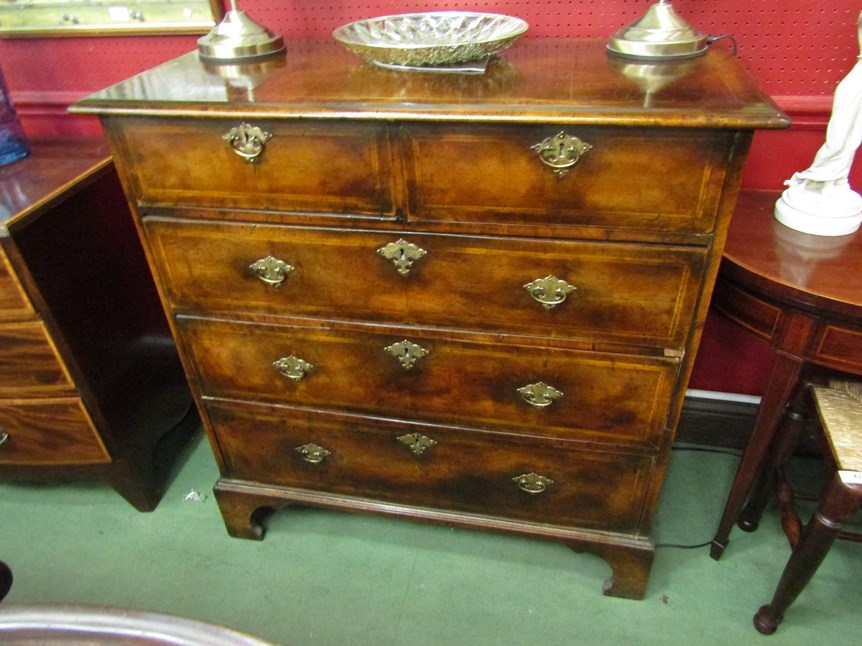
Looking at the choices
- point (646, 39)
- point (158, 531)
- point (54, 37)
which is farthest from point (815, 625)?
point (54, 37)

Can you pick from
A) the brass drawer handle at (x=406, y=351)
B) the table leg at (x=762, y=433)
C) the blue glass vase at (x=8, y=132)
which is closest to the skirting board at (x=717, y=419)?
the table leg at (x=762, y=433)

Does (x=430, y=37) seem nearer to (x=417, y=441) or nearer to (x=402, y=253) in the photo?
(x=402, y=253)

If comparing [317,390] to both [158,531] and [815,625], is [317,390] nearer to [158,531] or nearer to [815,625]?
[158,531]

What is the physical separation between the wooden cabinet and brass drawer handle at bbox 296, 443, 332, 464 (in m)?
0.59

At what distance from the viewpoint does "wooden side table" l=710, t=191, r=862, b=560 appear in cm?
119

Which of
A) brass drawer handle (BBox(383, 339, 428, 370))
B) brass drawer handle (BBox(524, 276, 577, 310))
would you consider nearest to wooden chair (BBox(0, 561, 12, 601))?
brass drawer handle (BBox(383, 339, 428, 370))

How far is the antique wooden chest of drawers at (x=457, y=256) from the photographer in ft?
3.51

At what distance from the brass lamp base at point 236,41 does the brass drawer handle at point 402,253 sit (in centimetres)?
59

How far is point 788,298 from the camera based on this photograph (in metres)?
1.22

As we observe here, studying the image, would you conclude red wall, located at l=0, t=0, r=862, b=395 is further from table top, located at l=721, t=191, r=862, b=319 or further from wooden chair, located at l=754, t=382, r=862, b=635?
wooden chair, located at l=754, t=382, r=862, b=635

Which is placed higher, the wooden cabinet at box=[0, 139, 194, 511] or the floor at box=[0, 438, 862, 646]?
the wooden cabinet at box=[0, 139, 194, 511]

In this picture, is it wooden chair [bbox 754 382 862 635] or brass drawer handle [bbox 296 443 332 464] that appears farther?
brass drawer handle [bbox 296 443 332 464]

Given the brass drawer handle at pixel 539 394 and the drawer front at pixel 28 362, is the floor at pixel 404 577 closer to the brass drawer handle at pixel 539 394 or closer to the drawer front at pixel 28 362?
the drawer front at pixel 28 362

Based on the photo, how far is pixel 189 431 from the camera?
2.22 m
